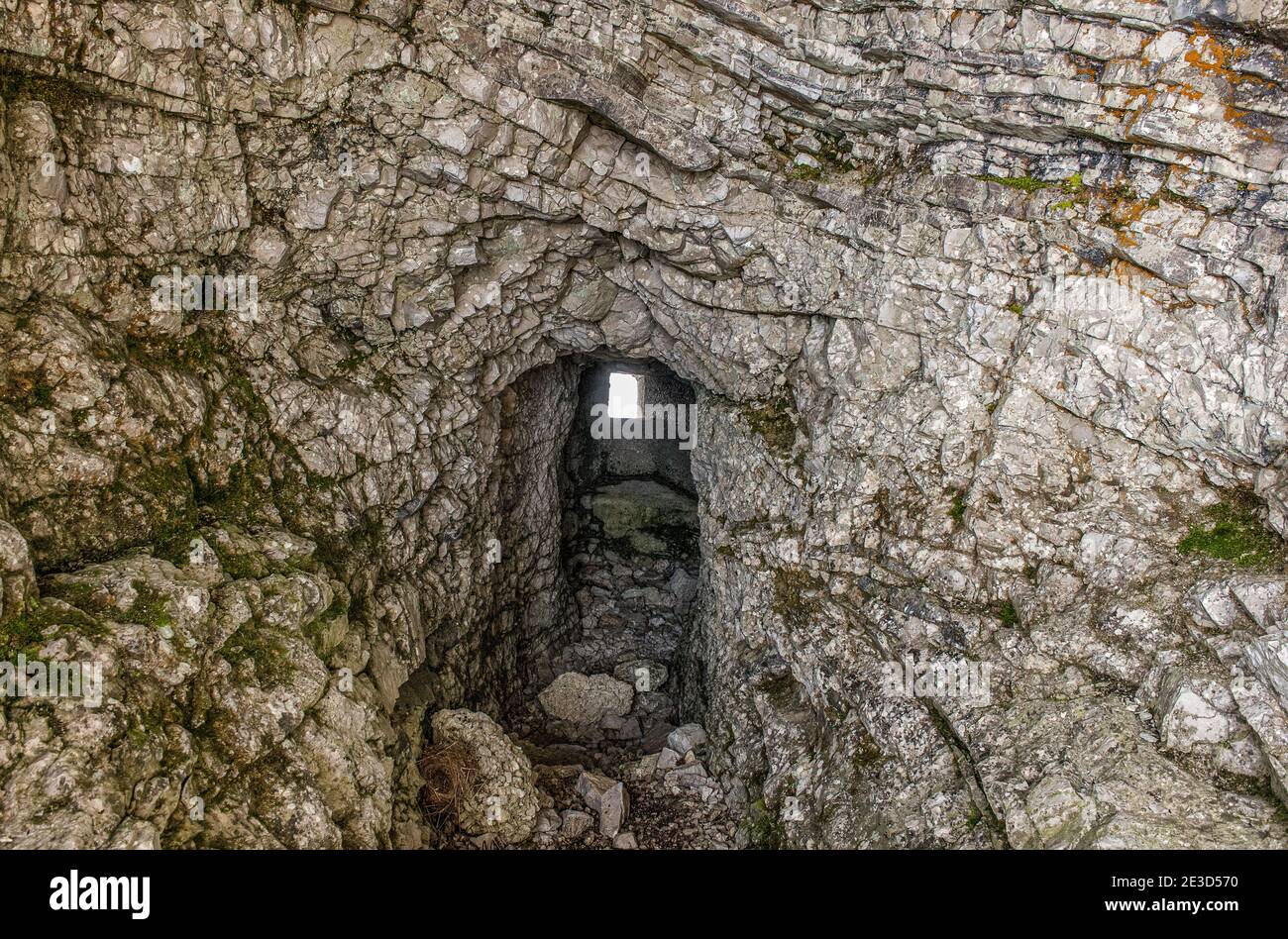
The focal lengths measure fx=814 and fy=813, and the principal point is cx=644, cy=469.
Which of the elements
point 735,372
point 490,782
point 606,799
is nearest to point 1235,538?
point 735,372

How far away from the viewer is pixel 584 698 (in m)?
13.8

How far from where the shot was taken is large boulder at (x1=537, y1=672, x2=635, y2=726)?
13.7m

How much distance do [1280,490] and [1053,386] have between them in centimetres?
204

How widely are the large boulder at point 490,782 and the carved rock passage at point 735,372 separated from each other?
907 mm

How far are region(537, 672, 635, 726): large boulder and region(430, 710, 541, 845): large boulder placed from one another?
10.5 feet

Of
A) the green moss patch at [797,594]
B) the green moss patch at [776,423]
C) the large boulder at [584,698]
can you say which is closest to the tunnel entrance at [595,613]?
the large boulder at [584,698]

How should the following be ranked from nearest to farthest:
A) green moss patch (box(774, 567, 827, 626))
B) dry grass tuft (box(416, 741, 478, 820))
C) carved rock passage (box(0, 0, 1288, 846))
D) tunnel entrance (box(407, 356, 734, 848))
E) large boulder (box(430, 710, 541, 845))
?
carved rock passage (box(0, 0, 1288, 846)) < dry grass tuft (box(416, 741, 478, 820)) < large boulder (box(430, 710, 541, 845)) < green moss patch (box(774, 567, 827, 626)) < tunnel entrance (box(407, 356, 734, 848))

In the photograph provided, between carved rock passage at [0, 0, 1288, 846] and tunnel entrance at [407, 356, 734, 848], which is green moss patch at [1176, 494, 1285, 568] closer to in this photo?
carved rock passage at [0, 0, 1288, 846]

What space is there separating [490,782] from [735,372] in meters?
6.18

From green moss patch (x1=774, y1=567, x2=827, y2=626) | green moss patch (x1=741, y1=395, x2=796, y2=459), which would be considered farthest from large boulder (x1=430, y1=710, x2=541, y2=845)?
green moss patch (x1=741, y1=395, x2=796, y2=459)

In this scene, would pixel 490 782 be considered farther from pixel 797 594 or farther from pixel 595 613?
pixel 595 613

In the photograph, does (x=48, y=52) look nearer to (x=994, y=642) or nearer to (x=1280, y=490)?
(x=994, y=642)
